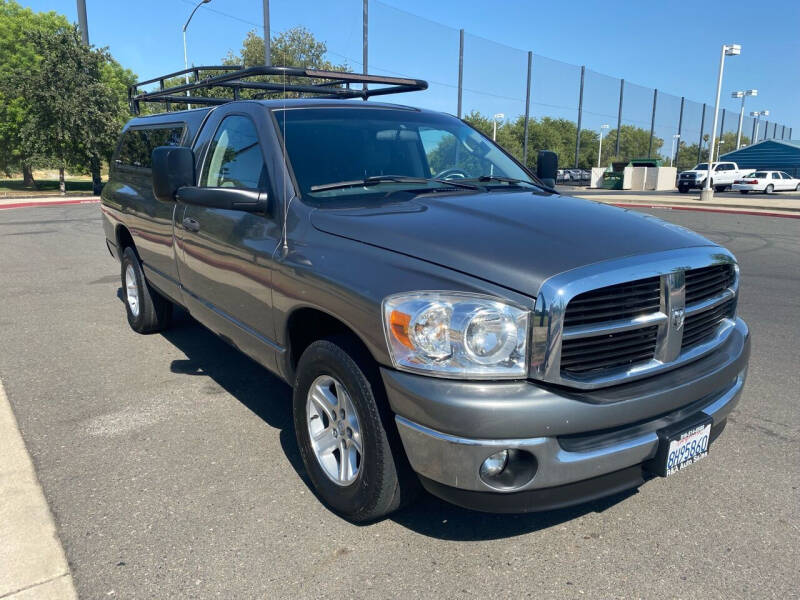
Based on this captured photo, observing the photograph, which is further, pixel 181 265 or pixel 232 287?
pixel 181 265

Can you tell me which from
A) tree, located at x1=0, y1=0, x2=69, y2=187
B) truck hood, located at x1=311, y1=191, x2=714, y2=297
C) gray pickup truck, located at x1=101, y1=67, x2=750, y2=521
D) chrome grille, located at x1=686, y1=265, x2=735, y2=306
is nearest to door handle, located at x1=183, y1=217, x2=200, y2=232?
gray pickup truck, located at x1=101, y1=67, x2=750, y2=521

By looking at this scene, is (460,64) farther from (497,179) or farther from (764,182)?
(497,179)

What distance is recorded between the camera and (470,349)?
224cm

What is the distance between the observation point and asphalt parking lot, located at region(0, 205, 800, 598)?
2451 millimetres

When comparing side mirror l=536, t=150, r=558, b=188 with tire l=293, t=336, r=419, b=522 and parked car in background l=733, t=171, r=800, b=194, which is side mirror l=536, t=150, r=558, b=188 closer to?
tire l=293, t=336, r=419, b=522

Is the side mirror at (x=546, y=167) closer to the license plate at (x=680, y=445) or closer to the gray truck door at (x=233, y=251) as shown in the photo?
the gray truck door at (x=233, y=251)

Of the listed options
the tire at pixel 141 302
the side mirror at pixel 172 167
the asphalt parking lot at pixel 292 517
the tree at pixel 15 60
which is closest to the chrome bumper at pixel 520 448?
the asphalt parking lot at pixel 292 517

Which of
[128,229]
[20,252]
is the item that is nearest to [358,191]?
[128,229]

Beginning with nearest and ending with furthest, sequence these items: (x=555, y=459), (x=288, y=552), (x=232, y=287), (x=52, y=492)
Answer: (x=555, y=459)
(x=288, y=552)
(x=52, y=492)
(x=232, y=287)

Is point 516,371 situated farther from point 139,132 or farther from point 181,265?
point 139,132

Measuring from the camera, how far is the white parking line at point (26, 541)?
2.42 m

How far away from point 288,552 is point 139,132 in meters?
4.41

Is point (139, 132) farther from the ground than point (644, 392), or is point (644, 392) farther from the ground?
point (139, 132)

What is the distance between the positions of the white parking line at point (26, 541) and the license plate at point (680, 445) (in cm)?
230
